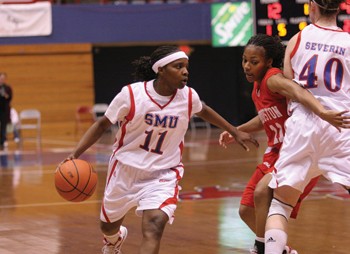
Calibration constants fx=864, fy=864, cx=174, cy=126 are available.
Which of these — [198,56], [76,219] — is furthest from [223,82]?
[76,219]

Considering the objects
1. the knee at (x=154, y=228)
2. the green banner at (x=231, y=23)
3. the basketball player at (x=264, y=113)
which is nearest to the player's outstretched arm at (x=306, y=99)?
the basketball player at (x=264, y=113)

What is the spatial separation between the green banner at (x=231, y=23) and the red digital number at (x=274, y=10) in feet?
42.2

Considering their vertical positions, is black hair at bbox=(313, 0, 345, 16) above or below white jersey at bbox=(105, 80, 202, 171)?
above

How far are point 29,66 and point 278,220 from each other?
76.1ft

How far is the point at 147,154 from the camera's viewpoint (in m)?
6.54

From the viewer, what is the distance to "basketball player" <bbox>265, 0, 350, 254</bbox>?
5.83 meters

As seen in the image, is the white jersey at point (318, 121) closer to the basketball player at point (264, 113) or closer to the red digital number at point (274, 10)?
the basketball player at point (264, 113)

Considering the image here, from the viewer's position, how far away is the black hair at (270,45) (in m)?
→ 6.79

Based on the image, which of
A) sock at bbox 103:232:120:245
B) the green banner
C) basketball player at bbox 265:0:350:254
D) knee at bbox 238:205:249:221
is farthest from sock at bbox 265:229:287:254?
the green banner

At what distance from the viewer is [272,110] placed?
6801 millimetres

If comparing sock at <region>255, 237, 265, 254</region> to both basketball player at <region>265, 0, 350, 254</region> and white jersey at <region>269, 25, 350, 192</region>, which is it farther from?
white jersey at <region>269, 25, 350, 192</region>

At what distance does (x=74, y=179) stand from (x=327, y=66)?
226 cm

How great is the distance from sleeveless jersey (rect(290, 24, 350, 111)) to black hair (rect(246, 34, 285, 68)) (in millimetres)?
829

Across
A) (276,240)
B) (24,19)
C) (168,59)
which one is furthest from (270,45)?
(24,19)
